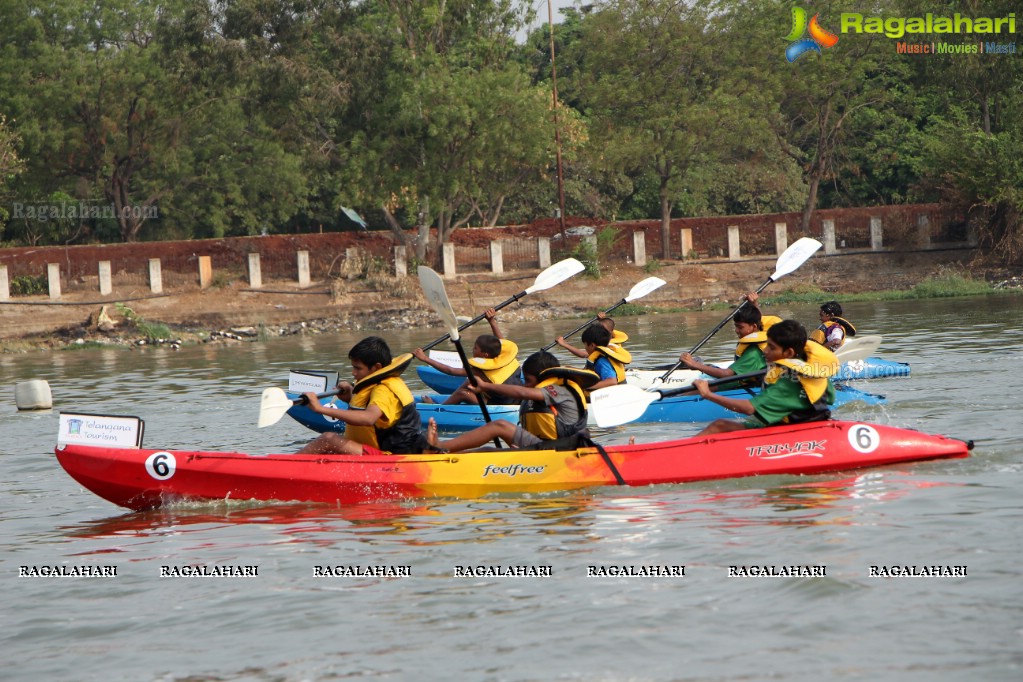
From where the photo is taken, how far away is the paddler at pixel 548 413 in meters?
8.38

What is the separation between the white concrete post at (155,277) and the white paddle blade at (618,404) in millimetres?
25004

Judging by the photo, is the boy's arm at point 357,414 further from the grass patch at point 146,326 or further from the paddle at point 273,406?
the grass patch at point 146,326

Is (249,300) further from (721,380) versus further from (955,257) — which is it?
(721,380)

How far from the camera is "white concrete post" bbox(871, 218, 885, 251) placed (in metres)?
34.5

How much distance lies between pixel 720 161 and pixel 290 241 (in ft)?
46.0

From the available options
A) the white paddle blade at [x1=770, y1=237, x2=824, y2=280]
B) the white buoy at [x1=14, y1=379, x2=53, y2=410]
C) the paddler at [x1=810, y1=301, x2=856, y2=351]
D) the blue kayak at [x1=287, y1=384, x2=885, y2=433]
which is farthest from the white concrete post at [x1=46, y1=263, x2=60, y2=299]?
the paddler at [x1=810, y1=301, x2=856, y2=351]

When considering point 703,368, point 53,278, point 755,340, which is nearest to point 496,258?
point 53,278

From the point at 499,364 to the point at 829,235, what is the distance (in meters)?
26.3

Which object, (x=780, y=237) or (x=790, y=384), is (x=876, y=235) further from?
(x=790, y=384)

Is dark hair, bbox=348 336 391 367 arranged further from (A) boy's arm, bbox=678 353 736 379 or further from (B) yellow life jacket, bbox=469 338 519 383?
(A) boy's arm, bbox=678 353 736 379

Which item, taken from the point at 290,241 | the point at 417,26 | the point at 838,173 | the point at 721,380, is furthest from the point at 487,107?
the point at 721,380

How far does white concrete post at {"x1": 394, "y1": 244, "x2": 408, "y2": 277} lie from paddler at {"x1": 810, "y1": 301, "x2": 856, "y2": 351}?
21811mm

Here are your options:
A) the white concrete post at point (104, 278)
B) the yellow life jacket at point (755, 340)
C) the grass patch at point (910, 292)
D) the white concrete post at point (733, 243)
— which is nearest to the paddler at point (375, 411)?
the yellow life jacket at point (755, 340)

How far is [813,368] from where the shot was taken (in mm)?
8250
